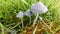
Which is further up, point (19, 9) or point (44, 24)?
point (19, 9)

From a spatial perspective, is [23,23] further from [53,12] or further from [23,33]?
[53,12]

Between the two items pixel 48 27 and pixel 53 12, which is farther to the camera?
pixel 53 12

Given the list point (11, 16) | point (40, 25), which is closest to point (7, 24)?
point (11, 16)

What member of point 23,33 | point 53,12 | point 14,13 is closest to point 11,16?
point 14,13

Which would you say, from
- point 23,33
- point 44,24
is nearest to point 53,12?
point 44,24

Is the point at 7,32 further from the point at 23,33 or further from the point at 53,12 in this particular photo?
the point at 53,12

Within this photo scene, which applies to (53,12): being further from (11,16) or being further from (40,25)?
(11,16)

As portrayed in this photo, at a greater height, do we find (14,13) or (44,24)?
(14,13)
